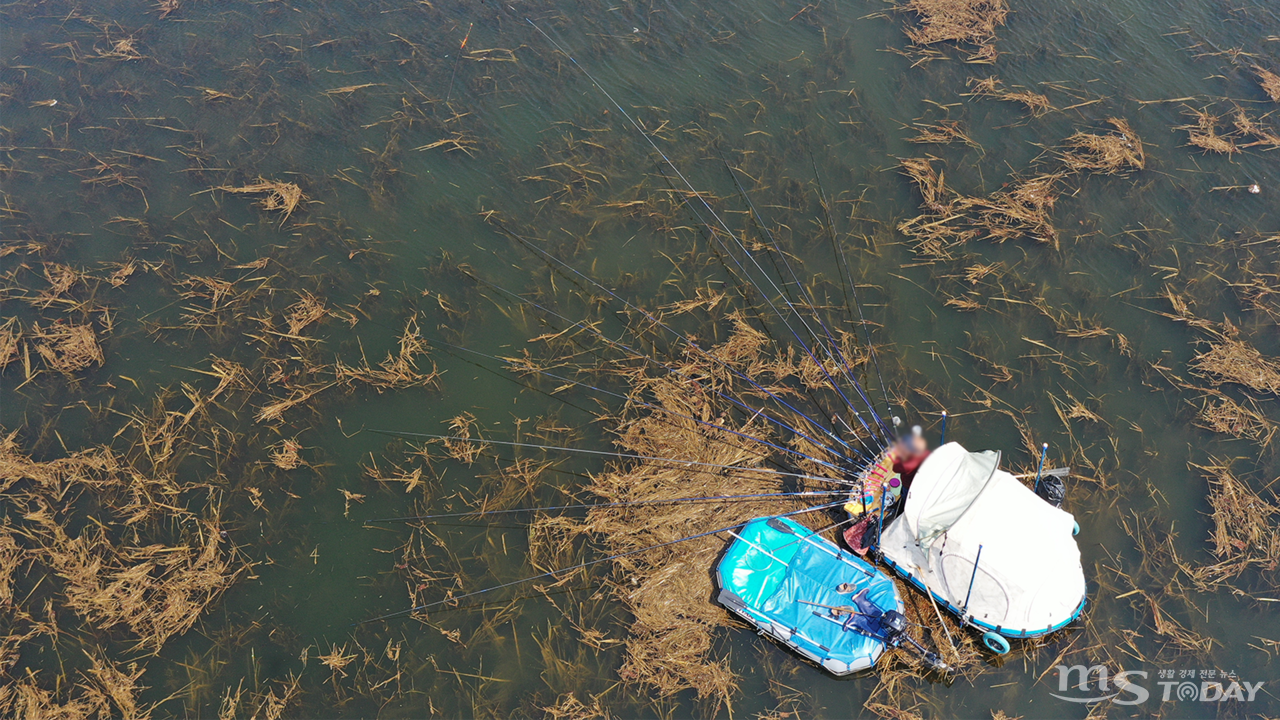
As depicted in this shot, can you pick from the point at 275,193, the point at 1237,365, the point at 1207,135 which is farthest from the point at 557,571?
the point at 1207,135

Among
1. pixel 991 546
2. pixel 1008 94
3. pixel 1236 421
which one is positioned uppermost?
pixel 1008 94

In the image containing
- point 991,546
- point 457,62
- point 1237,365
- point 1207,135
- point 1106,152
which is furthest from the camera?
point 457,62

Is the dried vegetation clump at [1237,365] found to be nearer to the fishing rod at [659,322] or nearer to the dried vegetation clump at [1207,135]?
the dried vegetation clump at [1207,135]

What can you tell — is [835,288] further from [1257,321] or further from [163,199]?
[163,199]

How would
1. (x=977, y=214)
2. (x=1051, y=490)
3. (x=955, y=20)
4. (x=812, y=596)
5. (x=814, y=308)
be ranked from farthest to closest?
(x=955, y=20)
(x=977, y=214)
(x=814, y=308)
(x=1051, y=490)
(x=812, y=596)

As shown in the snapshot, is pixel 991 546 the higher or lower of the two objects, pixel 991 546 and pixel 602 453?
the higher

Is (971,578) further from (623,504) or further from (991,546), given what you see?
(623,504)

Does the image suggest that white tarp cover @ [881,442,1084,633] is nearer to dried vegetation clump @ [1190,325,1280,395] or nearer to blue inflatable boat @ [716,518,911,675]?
blue inflatable boat @ [716,518,911,675]
